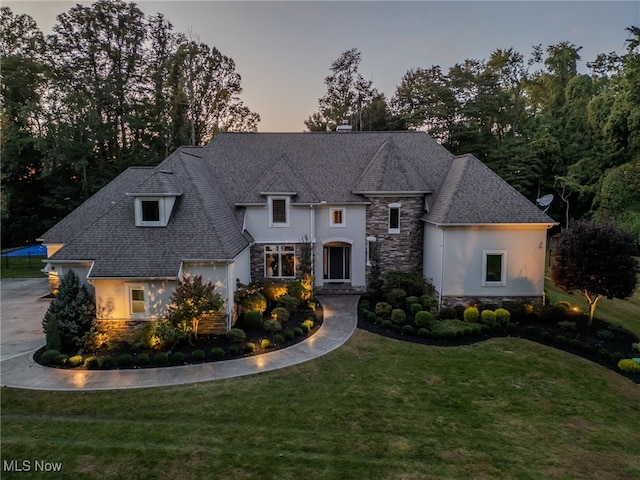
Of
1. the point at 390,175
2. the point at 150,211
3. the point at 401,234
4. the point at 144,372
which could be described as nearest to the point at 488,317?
the point at 401,234

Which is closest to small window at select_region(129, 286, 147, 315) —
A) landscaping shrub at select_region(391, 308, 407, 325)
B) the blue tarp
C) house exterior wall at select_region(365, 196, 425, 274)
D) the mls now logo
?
the mls now logo

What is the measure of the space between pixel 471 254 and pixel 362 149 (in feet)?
30.6

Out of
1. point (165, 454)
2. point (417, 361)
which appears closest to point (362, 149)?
point (417, 361)

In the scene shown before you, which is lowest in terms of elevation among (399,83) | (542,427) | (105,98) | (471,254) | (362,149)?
(542,427)

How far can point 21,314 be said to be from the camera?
16.8 meters

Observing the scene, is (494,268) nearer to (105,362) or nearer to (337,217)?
(337,217)

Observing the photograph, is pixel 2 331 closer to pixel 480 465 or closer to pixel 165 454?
pixel 165 454

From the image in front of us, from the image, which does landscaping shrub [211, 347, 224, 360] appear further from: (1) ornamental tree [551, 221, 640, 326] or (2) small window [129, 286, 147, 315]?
(1) ornamental tree [551, 221, 640, 326]

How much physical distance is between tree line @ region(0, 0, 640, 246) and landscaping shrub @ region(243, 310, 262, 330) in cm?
2368

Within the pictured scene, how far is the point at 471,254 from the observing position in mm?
16703

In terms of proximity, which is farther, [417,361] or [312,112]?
[312,112]

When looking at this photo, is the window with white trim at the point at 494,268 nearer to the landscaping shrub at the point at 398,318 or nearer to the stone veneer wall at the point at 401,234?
the stone veneer wall at the point at 401,234

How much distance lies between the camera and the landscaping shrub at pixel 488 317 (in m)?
15.2

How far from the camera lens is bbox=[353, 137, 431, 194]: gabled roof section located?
754 inches
